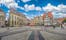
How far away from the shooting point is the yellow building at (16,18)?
4.26 m

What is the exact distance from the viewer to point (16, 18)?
14.0 feet

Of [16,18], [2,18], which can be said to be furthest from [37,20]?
[2,18]

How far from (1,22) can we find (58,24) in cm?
131

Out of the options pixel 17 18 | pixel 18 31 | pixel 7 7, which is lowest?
pixel 18 31

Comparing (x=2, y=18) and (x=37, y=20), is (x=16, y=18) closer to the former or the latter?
(x=2, y=18)

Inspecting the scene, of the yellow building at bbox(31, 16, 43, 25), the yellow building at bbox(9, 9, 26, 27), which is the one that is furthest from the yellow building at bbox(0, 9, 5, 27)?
the yellow building at bbox(31, 16, 43, 25)

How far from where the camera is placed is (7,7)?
4254mm

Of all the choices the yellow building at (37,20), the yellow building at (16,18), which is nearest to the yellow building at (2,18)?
the yellow building at (16,18)

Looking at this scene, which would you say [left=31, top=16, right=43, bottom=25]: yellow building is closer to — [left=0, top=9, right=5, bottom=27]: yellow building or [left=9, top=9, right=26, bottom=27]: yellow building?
[left=9, top=9, right=26, bottom=27]: yellow building

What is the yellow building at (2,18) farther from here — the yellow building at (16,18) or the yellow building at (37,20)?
the yellow building at (37,20)

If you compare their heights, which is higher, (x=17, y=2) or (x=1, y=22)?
(x=17, y=2)

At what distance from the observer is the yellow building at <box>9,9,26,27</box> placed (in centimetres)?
426

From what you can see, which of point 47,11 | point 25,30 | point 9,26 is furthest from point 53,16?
point 9,26

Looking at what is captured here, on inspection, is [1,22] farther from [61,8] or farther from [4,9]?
[61,8]
